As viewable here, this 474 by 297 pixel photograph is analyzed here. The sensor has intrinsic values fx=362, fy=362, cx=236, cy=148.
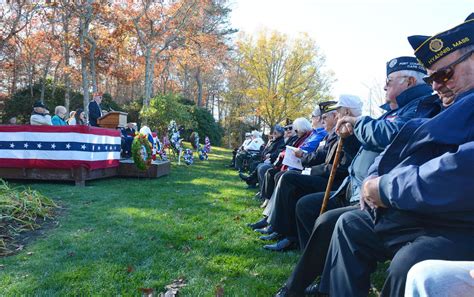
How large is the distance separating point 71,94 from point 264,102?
43.4 ft

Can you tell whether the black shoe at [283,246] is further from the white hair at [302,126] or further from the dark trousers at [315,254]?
the white hair at [302,126]

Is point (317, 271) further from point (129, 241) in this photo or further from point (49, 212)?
point (49, 212)

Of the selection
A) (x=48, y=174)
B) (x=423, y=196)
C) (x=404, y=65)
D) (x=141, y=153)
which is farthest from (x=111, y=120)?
(x=423, y=196)

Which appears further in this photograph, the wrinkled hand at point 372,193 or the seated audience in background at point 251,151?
the seated audience in background at point 251,151

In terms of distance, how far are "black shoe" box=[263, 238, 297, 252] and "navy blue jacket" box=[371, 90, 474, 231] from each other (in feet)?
6.05

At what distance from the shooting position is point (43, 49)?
77.2ft

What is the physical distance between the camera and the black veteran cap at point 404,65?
2.71 m

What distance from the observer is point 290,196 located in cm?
377

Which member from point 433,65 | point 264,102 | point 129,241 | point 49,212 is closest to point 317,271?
point 433,65

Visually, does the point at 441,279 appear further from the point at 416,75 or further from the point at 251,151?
the point at 251,151

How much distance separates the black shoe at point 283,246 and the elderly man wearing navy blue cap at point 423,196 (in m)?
1.56

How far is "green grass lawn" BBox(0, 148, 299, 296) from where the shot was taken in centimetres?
280

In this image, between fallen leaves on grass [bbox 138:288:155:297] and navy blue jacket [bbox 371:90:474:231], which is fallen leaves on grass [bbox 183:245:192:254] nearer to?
fallen leaves on grass [bbox 138:288:155:297]

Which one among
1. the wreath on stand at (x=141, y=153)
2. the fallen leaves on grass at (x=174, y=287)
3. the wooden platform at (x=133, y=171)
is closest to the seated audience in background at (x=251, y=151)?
the wooden platform at (x=133, y=171)
